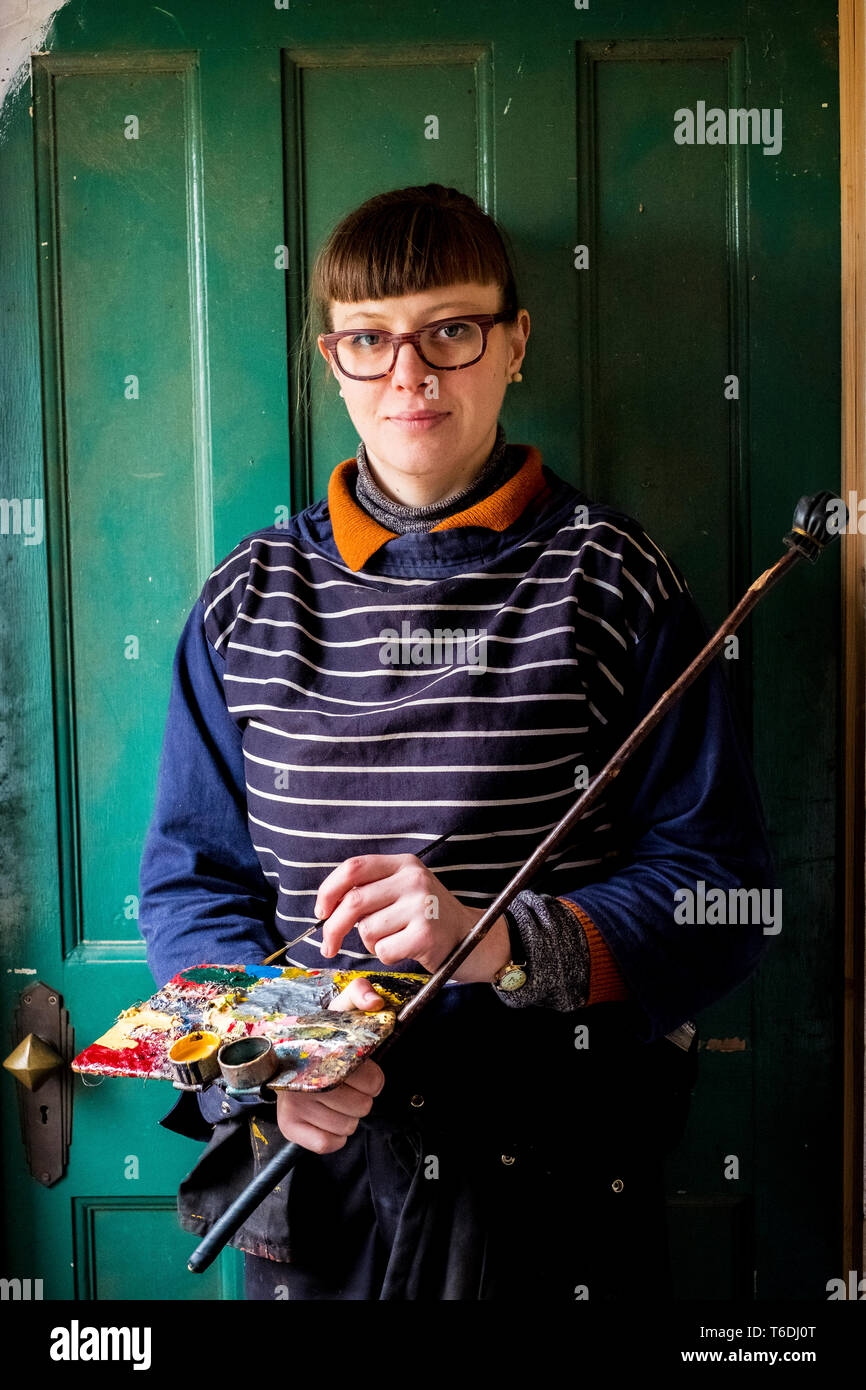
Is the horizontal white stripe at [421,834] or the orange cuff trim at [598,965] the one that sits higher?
the horizontal white stripe at [421,834]

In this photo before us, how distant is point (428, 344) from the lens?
1.00 meters

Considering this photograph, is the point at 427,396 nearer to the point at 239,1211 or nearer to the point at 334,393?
the point at 334,393

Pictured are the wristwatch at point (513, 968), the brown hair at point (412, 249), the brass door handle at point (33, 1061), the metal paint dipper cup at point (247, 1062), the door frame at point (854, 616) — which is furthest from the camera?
the brass door handle at point (33, 1061)

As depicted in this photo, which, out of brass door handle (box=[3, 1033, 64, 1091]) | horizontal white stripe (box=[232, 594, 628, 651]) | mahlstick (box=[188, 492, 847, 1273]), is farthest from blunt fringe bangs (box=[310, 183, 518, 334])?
brass door handle (box=[3, 1033, 64, 1091])

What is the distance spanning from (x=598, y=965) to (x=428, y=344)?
1.87ft

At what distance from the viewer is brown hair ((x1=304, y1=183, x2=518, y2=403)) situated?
986 mm

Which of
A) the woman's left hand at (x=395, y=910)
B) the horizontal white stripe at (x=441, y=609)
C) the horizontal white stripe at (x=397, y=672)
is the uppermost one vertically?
the horizontal white stripe at (x=441, y=609)

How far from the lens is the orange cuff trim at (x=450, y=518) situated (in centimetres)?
102

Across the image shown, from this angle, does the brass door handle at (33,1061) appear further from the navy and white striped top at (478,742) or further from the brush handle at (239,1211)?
the brush handle at (239,1211)

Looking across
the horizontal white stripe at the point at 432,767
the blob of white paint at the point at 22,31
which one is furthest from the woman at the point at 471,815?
the blob of white paint at the point at 22,31

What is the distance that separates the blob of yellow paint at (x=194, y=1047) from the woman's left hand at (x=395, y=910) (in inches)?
4.6

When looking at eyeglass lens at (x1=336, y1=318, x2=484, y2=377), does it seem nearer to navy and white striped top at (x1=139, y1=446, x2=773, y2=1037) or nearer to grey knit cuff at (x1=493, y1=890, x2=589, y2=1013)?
navy and white striped top at (x1=139, y1=446, x2=773, y2=1037)

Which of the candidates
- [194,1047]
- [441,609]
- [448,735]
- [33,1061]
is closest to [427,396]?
[441,609]
